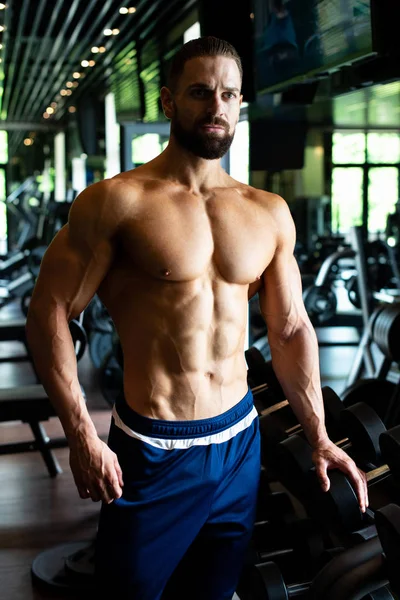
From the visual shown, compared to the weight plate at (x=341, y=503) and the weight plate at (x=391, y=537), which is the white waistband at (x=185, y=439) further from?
the weight plate at (x=391, y=537)

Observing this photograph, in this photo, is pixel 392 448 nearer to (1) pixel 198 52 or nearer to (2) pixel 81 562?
(1) pixel 198 52

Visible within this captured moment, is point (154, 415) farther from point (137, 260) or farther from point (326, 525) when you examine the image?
point (326, 525)

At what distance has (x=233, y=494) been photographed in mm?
1654

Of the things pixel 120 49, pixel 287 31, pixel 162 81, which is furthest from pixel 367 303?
pixel 120 49

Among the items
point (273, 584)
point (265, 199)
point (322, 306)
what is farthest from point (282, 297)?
point (322, 306)

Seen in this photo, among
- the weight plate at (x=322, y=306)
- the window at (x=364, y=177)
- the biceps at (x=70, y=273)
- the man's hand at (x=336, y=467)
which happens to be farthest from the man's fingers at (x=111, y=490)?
the window at (x=364, y=177)

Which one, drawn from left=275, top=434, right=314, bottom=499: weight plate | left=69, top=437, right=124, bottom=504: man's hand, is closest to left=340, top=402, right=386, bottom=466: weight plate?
left=275, top=434, right=314, bottom=499: weight plate

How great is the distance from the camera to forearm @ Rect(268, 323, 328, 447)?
1722 mm

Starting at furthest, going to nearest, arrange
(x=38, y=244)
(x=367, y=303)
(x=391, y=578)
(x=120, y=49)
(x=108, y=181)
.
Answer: (x=38, y=244)
(x=120, y=49)
(x=367, y=303)
(x=108, y=181)
(x=391, y=578)

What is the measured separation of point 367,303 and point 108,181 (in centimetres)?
362

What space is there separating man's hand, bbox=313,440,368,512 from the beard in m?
0.66

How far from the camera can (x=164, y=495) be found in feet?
5.18

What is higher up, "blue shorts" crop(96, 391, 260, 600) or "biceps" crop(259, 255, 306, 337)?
"biceps" crop(259, 255, 306, 337)

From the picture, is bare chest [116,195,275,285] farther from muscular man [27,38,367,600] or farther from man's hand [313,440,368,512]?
man's hand [313,440,368,512]
